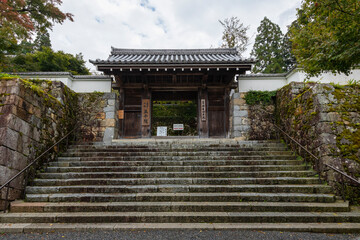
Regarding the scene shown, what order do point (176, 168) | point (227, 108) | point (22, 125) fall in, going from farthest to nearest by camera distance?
point (227, 108) → point (176, 168) → point (22, 125)

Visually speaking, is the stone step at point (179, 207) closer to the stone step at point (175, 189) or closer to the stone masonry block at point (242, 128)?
the stone step at point (175, 189)

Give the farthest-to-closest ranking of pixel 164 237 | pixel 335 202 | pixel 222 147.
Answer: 1. pixel 222 147
2. pixel 335 202
3. pixel 164 237

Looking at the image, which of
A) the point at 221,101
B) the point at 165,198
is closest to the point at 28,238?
the point at 165,198

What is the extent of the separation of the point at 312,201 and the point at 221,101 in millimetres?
5901

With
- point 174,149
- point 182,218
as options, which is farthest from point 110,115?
point 182,218

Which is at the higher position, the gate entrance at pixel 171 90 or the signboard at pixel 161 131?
the gate entrance at pixel 171 90

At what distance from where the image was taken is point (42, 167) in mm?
5328

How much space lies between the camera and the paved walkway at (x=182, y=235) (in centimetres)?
313

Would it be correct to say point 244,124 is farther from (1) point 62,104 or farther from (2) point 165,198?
(1) point 62,104

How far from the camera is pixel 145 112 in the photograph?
9.07 meters

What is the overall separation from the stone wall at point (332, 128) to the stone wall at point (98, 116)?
7.20 meters

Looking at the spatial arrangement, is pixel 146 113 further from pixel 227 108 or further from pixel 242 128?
pixel 242 128

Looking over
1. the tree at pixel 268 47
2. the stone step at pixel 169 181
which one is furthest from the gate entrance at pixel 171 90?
the tree at pixel 268 47

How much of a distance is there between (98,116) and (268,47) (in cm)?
1978
